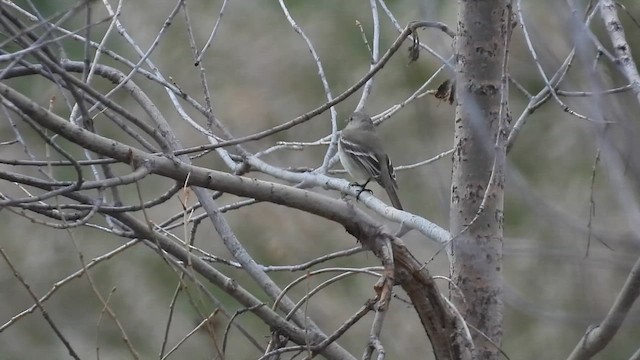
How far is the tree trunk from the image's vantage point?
2.64 m

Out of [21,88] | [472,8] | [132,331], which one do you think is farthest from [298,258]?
[472,8]

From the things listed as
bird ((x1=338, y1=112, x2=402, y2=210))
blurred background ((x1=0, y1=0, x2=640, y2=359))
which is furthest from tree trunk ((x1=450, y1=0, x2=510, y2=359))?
blurred background ((x1=0, y1=0, x2=640, y2=359))

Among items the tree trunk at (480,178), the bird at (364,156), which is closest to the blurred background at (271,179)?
the bird at (364,156)

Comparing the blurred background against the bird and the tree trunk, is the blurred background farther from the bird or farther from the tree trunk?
the tree trunk

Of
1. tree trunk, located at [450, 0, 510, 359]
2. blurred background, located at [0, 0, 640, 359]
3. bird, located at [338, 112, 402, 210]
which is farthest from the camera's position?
blurred background, located at [0, 0, 640, 359]

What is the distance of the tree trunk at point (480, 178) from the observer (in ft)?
8.66

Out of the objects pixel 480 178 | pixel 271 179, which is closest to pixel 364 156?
pixel 271 179

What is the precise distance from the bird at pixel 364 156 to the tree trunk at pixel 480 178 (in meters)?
3.21

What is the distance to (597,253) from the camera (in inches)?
83.4

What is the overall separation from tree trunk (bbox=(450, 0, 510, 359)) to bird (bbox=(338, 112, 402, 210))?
10.5 feet

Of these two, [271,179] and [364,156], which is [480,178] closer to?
[364,156]

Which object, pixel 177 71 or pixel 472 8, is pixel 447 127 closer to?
pixel 177 71

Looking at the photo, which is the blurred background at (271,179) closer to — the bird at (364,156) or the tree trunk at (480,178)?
the bird at (364,156)

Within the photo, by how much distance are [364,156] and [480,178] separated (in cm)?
340
